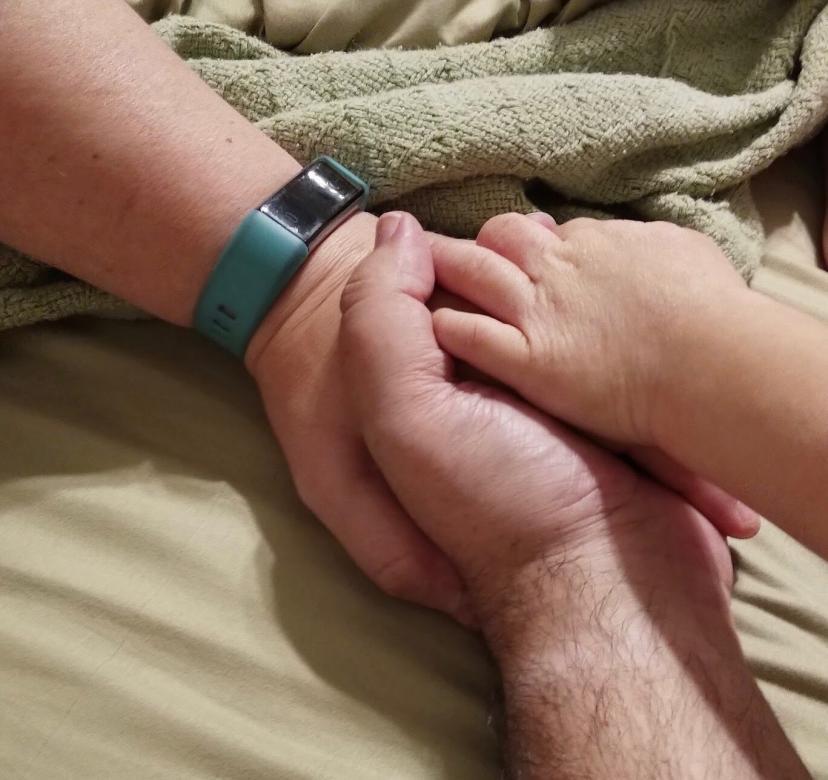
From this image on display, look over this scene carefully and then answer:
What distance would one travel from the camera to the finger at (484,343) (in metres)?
0.56

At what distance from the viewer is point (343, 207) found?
61cm

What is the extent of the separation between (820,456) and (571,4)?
0.48 meters

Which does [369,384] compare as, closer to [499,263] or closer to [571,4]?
[499,263]

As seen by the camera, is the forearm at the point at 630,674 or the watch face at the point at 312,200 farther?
the watch face at the point at 312,200

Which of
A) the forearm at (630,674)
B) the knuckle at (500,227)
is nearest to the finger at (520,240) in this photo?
the knuckle at (500,227)

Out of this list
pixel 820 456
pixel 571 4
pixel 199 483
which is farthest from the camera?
pixel 571 4

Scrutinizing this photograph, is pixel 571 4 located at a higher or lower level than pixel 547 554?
higher

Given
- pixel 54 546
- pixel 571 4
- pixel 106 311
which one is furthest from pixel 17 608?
pixel 571 4

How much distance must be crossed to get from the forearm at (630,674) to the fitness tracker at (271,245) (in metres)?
0.28

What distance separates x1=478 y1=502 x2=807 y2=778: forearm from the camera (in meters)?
0.48

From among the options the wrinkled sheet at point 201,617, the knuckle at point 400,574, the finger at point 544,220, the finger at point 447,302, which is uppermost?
the finger at point 544,220

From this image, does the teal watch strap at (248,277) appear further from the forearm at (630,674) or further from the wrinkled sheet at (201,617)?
the forearm at (630,674)

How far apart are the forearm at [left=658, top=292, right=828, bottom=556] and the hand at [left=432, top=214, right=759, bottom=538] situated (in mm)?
13

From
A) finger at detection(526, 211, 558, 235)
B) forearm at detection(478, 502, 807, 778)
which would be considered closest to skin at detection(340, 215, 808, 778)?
forearm at detection(478, 502, 807, 778)
